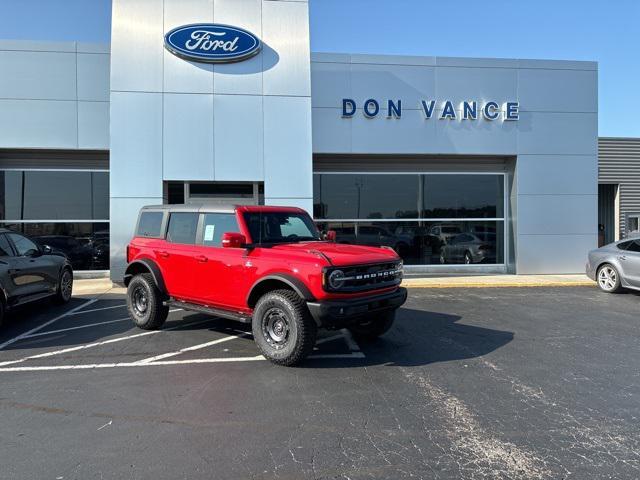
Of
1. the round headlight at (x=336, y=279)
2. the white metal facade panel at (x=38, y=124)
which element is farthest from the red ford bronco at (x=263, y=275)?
the white metal facade panel at (x=38, y=124)

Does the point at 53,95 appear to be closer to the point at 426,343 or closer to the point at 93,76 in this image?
the point at 93,76

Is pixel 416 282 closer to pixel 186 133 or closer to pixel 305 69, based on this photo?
pixel 305 69

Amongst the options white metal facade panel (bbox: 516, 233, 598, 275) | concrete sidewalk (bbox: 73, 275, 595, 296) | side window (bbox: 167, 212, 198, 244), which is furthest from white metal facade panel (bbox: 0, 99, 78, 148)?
white metal facade panel (bbox: 516, 233, 598, 275)

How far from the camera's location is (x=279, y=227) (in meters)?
6.39

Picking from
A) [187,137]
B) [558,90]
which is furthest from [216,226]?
[558,90]

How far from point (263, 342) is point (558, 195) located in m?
12.5

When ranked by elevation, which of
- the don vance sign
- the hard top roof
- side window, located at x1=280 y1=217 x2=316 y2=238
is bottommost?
side window, located at x1=280 y1=217 x2=316 y2=238

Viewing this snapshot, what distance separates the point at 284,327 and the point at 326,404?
4.17 ft

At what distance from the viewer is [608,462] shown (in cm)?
318

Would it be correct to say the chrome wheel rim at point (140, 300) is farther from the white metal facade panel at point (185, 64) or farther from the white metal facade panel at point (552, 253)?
the white metal facade panel at point (552, 253)

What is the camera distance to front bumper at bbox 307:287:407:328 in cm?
496

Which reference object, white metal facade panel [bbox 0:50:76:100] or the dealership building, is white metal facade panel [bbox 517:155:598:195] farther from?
white metal facade panel [bbox 0:50:76:100]

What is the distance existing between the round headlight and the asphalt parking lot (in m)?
1.00

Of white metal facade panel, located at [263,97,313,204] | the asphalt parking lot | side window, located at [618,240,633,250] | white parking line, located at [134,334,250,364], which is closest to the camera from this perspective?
the asphalt parking lot
